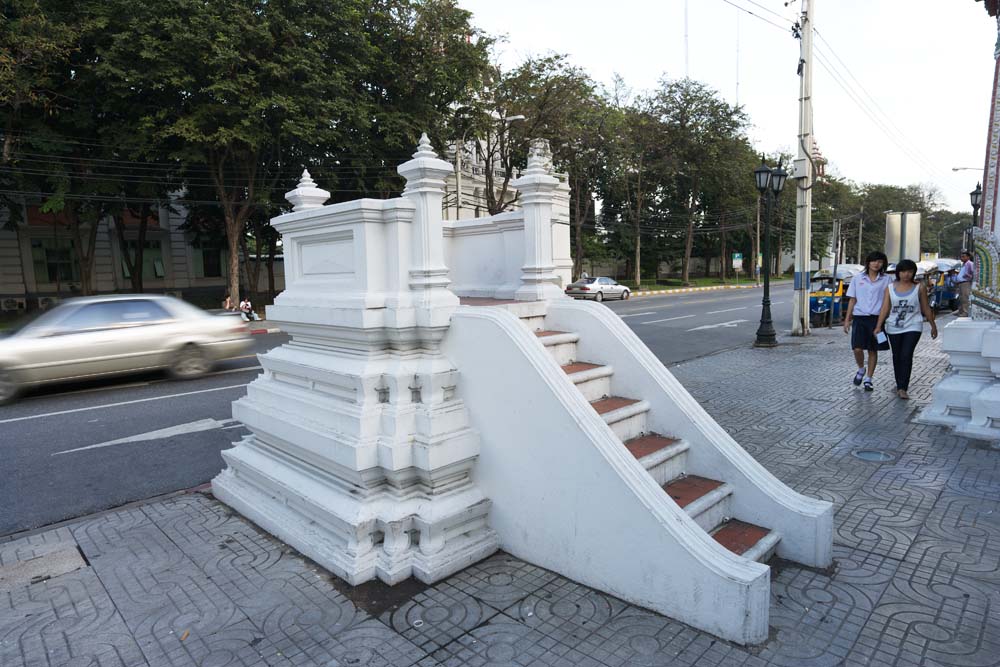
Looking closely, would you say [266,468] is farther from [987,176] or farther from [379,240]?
[987,176]

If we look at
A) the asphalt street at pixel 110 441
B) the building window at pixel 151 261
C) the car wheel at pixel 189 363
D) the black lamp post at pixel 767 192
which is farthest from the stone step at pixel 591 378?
the building window at pixel 151 261

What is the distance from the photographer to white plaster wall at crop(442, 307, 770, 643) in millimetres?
2990

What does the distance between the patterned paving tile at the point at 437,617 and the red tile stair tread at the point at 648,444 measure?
1.43 meters

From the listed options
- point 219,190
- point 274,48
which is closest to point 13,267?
point 219,190

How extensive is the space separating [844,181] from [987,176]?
76.6 metres

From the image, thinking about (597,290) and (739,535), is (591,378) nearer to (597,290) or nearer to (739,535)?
(739,535)

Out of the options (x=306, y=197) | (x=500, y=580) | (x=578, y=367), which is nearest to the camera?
(x=500, y=580)

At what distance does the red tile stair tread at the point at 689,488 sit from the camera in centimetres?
384

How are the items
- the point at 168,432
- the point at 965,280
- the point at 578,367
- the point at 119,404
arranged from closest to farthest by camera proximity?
the point at 578,367 → the point at 168,432 → the point at 119,404 → the point at 965,280

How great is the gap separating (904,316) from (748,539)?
220 inches

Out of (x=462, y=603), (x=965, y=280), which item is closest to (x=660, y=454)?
(x=462, y=603)

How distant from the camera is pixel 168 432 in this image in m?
7.10

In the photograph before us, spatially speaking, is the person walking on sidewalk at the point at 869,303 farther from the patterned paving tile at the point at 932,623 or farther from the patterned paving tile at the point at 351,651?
the patterned paving tile at the point at 351,651

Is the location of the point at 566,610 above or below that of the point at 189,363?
below
